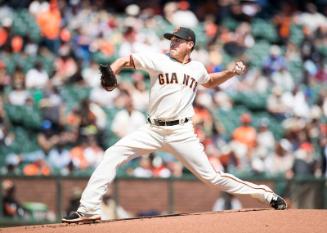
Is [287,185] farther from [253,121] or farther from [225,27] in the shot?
[225,27]

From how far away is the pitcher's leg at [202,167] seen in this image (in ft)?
27.3

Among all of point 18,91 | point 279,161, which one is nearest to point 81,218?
point 279,161

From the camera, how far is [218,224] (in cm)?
795

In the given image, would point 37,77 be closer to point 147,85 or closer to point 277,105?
point 147,85

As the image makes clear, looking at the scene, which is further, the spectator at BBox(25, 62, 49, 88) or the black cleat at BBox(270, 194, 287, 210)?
the spectator at BBox(25, 62, 49, 88)

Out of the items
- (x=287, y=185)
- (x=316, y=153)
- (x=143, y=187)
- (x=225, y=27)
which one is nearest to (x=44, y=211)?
(x=143, y=187)

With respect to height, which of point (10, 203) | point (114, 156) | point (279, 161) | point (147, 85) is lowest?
point (10, 203)

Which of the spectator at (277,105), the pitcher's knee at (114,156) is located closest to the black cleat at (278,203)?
the pitcher's knee at (114,156)

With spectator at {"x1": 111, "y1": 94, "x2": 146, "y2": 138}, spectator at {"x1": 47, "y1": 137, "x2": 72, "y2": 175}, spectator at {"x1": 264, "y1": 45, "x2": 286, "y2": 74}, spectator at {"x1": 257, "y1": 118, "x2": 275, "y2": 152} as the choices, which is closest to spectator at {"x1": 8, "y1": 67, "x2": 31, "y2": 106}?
spectator at {"x1": 47, "y1": 137, "x2": 72, "y2": 175}

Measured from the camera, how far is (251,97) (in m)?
16.2

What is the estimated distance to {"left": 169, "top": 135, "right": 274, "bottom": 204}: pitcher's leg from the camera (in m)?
8.32

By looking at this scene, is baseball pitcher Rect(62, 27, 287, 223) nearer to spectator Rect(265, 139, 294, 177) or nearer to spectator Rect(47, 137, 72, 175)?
spectator Rect(47, 137, 72, 175)

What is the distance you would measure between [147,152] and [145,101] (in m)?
7.03

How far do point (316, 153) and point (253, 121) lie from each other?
1337 millimetres
